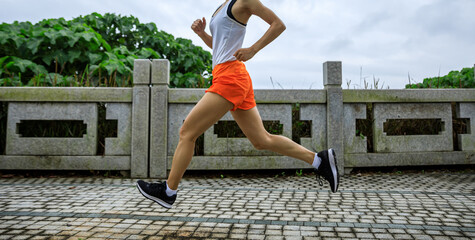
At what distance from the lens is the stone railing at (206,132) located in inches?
206

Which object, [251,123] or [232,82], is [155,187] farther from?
[232,82]

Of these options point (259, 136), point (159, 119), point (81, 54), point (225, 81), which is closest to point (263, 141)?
point (259, 136)

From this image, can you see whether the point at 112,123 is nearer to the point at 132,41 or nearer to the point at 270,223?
the point at 270,223

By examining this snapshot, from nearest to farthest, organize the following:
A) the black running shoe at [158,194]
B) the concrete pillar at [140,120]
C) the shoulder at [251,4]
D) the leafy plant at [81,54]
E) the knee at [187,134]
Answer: the shoulder at [251,4]
the knee at [187,134]
the black running shoe at [158,194]
the concrete pillar at [140,120]
the leafy plant at [81,54]

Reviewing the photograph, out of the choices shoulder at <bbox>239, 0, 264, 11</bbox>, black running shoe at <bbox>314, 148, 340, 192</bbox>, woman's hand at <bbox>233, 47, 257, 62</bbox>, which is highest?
shoulder at <bbox>239, 0, 264, 11</bbox>

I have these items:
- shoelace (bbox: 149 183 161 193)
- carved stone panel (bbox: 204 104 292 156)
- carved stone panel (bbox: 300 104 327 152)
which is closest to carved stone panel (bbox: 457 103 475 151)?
carved stone panel (bbox: 300 104 327 152)

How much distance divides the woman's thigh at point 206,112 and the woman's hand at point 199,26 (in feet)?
2.84

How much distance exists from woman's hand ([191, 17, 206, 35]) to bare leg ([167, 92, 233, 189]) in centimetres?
85

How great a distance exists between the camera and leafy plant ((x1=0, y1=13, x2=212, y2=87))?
22.9 feet

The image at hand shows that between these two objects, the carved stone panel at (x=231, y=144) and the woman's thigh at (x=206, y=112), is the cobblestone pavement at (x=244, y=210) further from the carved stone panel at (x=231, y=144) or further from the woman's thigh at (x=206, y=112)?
the woman's thigh at (x=206, y=112)

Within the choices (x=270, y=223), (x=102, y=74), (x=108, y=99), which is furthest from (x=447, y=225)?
(x=102, y=74)

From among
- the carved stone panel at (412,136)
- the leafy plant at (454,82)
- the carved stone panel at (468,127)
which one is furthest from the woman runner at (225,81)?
the leafy plant at (454,82)

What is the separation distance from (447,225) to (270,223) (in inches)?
56.1

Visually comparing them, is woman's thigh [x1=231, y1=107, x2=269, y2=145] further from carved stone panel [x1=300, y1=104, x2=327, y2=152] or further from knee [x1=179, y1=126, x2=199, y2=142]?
carved stone panel [x1=300, y1=104, x2=327, y2=152]
